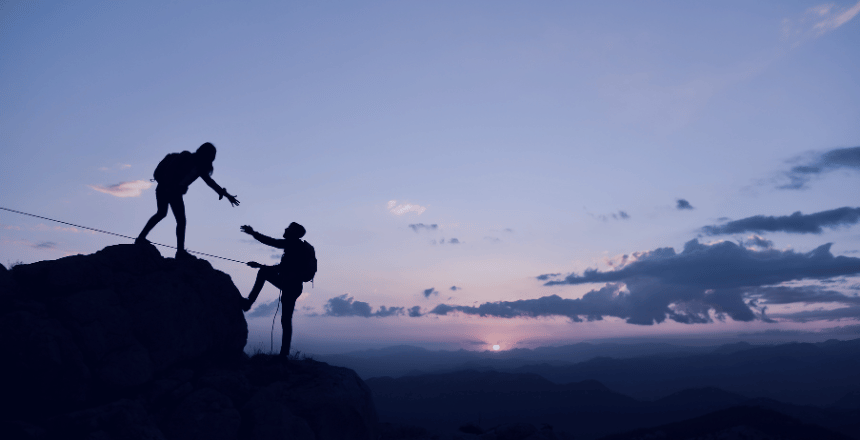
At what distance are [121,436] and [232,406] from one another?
2903mm

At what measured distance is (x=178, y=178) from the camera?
524 inches

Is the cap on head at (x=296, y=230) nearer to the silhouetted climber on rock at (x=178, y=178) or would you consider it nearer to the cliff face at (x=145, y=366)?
the silhouetted climber on rock at (x=178, y=178)

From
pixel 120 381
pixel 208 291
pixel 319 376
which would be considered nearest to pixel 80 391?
pixel 120 381

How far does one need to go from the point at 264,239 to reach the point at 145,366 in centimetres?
435

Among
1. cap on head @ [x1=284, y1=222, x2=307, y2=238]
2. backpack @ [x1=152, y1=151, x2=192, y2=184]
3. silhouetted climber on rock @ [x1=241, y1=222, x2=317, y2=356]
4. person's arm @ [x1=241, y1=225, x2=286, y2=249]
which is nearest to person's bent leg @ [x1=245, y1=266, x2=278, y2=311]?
silhouetted climber on rock @ [x1=241, y1=222, x2=317, y2=356]

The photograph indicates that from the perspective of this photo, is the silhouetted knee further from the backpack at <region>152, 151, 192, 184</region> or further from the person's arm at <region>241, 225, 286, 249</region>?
the person's arm at <region>241, 225, 286, 249</region>

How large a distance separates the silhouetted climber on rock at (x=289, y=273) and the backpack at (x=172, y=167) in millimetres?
3261

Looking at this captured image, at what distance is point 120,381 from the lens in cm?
1025

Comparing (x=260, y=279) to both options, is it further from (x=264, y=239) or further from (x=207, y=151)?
(x=207, y=151)

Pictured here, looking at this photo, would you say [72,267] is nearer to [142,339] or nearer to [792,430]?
[142,339]

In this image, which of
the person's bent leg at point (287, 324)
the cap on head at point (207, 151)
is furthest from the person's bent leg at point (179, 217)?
the person's bent leg at point (287, 324)

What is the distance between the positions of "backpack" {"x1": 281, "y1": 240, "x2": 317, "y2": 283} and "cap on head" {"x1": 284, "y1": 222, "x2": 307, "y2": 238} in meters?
0.29

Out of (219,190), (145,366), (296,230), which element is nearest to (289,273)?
(296,230)

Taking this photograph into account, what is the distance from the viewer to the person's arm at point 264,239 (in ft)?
43.4
